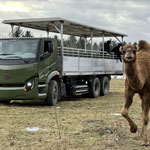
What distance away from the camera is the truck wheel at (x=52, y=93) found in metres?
12.6

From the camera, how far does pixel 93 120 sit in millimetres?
9359

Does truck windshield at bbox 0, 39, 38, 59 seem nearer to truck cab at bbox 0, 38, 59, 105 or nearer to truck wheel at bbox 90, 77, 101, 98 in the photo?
truck cab at bbox 0, 38, 59, 105

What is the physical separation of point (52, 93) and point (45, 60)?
1230mm

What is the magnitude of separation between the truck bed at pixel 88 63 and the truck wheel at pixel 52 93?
2.58 ft

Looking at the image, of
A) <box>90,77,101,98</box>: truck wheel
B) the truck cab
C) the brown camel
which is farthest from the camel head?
<box>90,77,101,98</box>: truck wheel

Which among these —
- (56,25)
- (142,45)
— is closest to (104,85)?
(56,25)

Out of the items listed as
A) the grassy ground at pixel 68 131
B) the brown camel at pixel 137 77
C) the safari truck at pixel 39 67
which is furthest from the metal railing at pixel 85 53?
the brown camel at pixel 137 77

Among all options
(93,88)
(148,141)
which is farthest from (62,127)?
(93,88)

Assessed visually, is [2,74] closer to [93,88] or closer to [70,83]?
[70,83]

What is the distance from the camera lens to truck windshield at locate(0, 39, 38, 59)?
12.3m

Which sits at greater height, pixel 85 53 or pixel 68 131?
pixel 85 53

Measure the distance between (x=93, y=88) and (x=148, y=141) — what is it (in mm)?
9988

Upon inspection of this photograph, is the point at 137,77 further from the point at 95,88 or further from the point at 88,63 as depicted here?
the point at 95,88

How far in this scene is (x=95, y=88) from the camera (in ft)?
57.1
